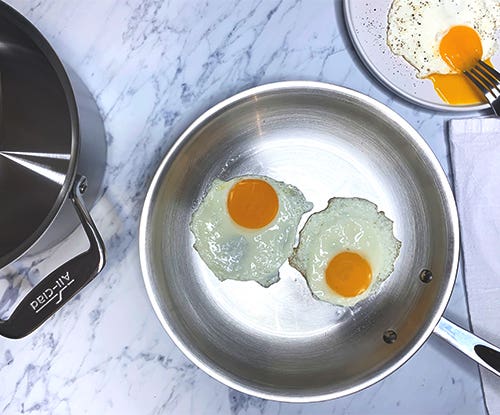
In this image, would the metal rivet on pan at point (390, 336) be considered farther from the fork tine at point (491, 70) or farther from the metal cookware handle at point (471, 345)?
the fork tine at point (491, 70)

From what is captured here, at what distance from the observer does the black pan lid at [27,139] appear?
915 millimetres

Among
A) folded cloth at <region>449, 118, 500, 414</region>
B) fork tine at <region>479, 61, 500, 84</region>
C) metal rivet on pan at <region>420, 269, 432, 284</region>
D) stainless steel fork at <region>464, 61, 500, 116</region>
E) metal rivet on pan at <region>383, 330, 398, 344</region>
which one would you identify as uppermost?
fork tine at <region>479, 61, 500, 84</region>

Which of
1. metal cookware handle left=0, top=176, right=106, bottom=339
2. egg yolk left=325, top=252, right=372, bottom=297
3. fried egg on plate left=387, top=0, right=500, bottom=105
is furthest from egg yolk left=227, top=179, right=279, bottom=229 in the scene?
fried egg on plate left=387, top=0, right=500, bottom=105

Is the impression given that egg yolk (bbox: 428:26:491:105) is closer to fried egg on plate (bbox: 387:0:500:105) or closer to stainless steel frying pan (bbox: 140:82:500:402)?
fried egg on plate (bbox: 387:0:500:105)

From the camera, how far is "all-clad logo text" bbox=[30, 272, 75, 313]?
0.93m

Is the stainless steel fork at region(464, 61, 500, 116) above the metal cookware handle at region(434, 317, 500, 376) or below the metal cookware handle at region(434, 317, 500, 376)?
above

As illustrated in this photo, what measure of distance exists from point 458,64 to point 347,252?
1.29ft

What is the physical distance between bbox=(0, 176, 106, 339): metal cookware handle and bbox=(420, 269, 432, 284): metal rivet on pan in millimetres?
552

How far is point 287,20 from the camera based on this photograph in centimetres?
115

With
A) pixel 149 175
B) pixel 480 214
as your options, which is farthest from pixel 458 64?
pixel 149 175

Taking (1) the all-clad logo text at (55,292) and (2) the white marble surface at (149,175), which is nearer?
(1) the all-clad logo text at (55,292)

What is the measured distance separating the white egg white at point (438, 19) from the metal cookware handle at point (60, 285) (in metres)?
0.63

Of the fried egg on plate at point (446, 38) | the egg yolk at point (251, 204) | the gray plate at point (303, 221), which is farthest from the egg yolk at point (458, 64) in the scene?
the egg yolk at point (251, 204)

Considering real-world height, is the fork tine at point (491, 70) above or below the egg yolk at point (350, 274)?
above
